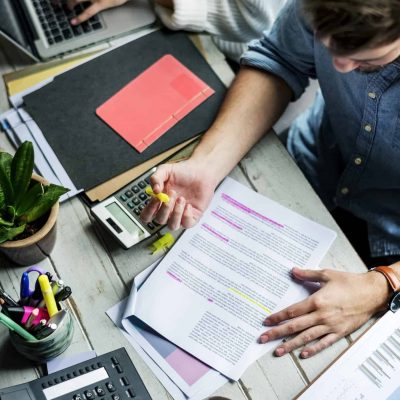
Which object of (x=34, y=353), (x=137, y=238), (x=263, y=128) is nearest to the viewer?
(x=34, y=353)

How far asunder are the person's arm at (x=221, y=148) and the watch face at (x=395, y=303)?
35 cm

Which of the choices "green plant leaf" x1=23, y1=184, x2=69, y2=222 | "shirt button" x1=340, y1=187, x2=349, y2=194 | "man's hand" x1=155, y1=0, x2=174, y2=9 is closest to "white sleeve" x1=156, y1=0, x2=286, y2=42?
"man's hand" x1=155, y1=0, x2=174, y2=9

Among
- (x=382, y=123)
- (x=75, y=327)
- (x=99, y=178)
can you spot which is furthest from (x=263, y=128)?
(x=75, y=327)

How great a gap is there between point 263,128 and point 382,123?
214 mm

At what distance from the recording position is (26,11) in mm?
1202

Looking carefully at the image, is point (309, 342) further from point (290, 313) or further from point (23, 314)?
point (23, 314)

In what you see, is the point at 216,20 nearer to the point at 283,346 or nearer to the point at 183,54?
the point at 183,54

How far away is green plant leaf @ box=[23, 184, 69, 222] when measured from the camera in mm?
906

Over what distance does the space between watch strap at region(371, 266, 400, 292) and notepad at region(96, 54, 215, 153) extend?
0.45 metres

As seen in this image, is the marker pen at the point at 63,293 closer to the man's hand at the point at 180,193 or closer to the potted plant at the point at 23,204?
the potted plant at the point at 23,204

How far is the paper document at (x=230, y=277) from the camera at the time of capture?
972 millimetres

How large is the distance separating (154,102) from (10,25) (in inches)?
12.4

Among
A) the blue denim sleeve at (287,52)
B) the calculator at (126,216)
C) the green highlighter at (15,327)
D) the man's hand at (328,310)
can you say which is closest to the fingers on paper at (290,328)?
the man's hand at (328,310)

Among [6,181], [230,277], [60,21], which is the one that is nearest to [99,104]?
[60,21]
